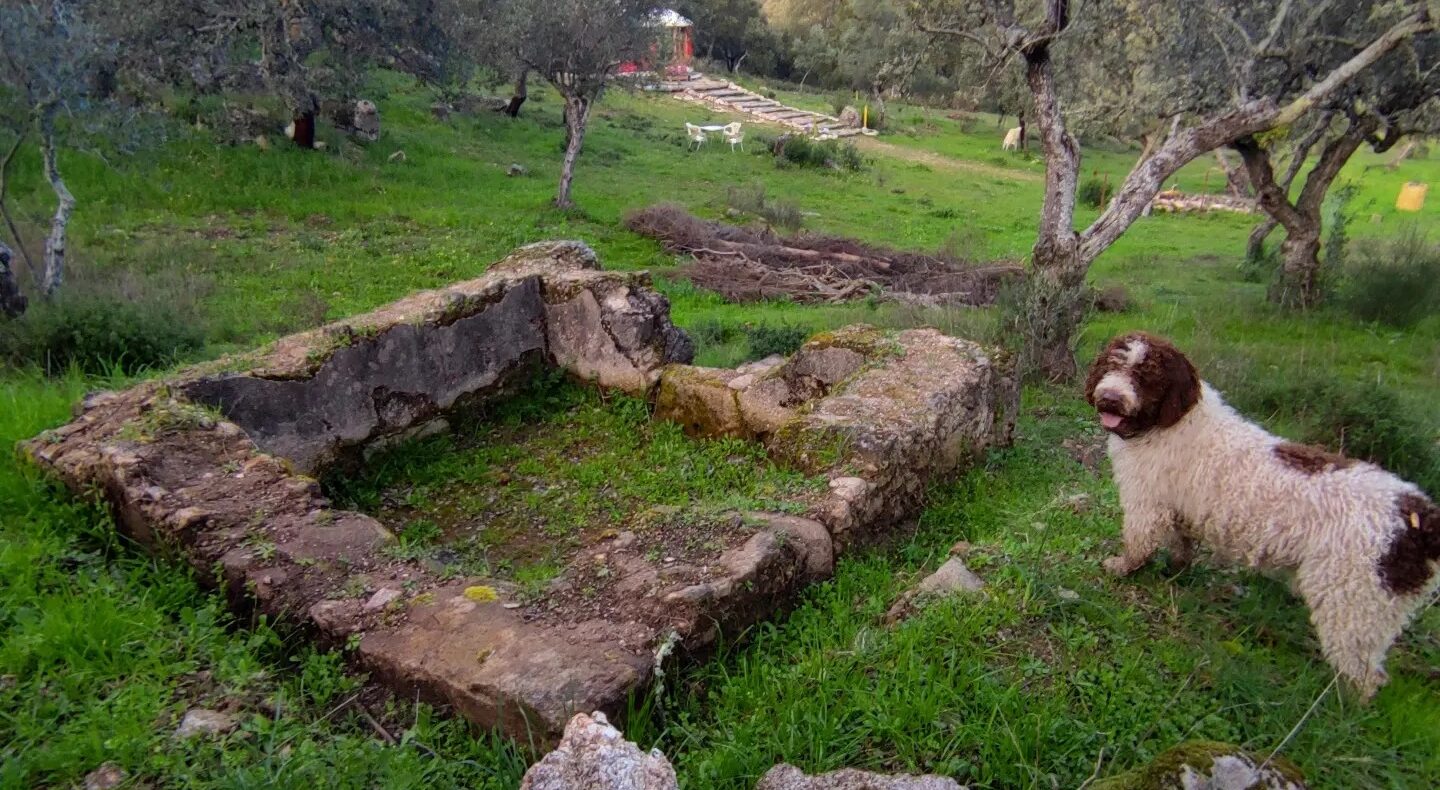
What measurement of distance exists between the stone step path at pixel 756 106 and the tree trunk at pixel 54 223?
84.0 feet

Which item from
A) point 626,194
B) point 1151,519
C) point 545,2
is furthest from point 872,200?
point 1151,519

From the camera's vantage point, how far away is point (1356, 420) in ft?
24.7

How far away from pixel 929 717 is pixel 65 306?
8.61m

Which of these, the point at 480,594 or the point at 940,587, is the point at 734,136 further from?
the point at 480,594

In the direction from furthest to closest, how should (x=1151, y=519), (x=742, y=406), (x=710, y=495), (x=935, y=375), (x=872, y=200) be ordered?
(x=872, y=200) < (x=742, y=406) < (x=935, y=375) < (x=710, y=495) < (x=1151, y=519)

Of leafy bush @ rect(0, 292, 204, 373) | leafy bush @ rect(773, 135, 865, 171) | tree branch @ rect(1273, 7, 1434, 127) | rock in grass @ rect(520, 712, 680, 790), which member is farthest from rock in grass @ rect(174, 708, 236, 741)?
leafy bush @ rect(773, 135, 865, 171)

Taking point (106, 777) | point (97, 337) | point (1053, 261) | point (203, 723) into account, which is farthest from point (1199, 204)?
point (106, 777)

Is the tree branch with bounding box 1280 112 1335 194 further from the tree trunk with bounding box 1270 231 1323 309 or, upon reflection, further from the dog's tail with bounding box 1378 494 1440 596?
the dog's tail with bounding box 1378 494 1440 596

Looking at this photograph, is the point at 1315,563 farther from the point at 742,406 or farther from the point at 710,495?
the point at 742,406

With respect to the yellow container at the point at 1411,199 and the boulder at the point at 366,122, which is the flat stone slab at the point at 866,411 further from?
the yellow container at the point at 1411,199

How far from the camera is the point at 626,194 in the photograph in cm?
2058

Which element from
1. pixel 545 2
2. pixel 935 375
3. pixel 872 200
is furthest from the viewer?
pixel 872 200

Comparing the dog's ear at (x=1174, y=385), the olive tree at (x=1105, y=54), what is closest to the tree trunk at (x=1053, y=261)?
the olive tree at (x=1105, y=54)

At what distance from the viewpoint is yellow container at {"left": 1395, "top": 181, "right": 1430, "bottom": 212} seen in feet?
76.6
